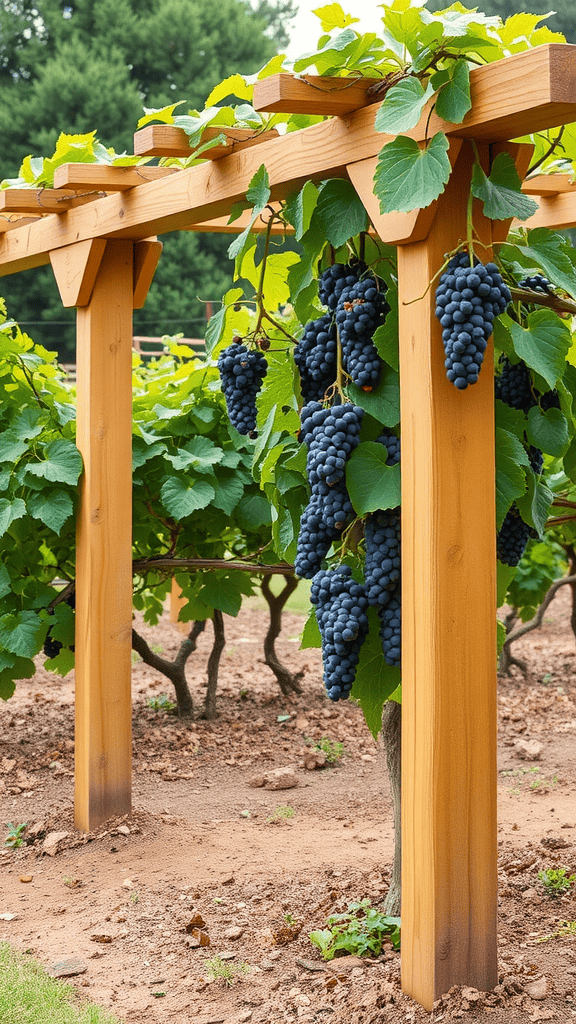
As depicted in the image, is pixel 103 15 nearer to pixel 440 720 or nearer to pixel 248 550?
pixel 248 550

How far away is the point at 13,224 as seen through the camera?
178 inches

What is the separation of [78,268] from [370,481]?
1990 millimetres

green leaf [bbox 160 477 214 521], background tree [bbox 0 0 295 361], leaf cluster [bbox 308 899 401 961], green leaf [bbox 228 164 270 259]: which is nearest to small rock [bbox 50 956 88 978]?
leaf cluster [bbox 308 899 401 961]

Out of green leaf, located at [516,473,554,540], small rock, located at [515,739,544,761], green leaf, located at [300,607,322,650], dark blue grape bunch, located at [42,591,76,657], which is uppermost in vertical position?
green leaf, located at [516,473,554,540]

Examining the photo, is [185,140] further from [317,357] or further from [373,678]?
[373,678]

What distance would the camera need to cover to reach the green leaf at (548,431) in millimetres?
2682

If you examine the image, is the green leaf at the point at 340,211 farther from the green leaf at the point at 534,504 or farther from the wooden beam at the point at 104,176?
the wooden beam at the point at 104,176

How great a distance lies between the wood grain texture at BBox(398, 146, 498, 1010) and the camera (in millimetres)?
2395

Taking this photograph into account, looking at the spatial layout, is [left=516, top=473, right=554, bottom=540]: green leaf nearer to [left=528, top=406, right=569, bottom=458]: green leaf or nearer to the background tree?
[left=528, top=406, right=569, bottom=458]: green leaf

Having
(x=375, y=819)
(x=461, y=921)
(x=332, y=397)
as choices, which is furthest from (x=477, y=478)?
(x=375, y=819)

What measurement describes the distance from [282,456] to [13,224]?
85.5 inches

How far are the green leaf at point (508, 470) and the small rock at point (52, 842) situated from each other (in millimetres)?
2224

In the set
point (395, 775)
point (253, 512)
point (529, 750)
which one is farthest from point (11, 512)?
point (529, 750)

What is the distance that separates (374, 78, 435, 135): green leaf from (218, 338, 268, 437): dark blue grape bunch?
0.89 meters
